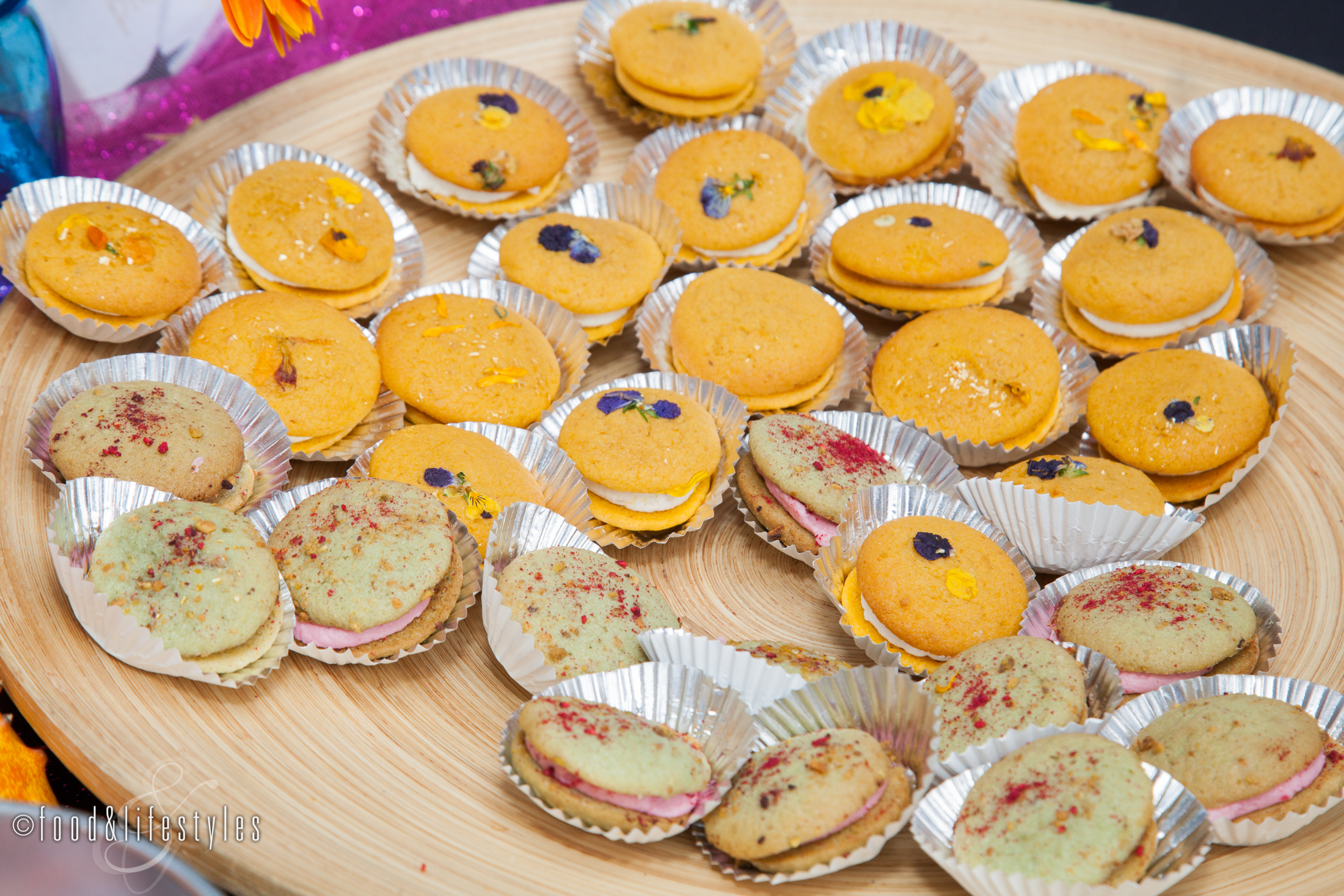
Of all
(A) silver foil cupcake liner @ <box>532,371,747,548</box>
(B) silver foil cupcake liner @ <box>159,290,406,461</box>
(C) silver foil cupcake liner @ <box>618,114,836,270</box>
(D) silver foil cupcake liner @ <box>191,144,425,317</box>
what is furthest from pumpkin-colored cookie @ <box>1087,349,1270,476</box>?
(D) silver foil cupcake liner @ <box>191,144,425,317</box>

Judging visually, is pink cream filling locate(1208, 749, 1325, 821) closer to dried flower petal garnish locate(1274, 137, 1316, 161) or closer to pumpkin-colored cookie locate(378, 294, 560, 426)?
pumpkin-colored cookie locate(378, 294, 560, 426)

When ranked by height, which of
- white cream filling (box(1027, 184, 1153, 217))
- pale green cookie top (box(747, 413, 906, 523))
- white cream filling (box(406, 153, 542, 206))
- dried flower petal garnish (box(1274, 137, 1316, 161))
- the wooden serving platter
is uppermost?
dried flower petal garnish (box(1274, 137, 1316, 161))

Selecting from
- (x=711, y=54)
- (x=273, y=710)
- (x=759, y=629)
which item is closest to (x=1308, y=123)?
(x=711, y=54)

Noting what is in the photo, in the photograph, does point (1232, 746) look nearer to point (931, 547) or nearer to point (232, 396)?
point (931, 547)

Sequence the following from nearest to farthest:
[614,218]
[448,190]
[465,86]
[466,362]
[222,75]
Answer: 1. [466,362]
2. [448,190]
3. [614,218]
4. [465,86]
5. [222,75]

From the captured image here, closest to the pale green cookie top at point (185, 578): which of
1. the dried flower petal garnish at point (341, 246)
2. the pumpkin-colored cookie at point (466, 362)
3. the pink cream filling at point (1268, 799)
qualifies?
the pumpkin-colored cookie at point (466, 362)

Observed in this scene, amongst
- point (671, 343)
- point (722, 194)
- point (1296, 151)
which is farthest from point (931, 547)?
point (1296, 151)

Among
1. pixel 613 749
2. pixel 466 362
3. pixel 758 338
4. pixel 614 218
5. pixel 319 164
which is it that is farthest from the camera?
pixel 614 218
